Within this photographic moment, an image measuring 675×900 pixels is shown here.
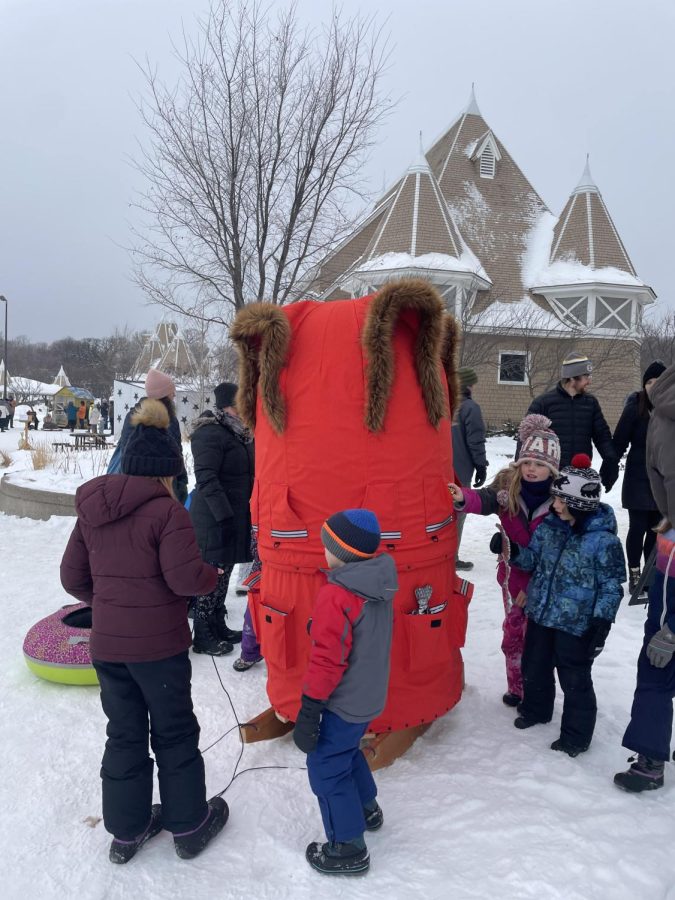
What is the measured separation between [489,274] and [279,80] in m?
15.9

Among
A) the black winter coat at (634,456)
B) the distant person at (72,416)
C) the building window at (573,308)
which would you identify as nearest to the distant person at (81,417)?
the distant person at (72,416)

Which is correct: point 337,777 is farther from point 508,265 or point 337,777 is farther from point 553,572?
point 508,265

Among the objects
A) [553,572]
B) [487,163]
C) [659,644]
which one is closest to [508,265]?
[487,163]

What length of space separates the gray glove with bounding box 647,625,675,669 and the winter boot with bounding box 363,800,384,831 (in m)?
1.49

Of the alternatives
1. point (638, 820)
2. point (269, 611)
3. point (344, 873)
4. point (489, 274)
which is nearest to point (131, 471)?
point (269, 611)

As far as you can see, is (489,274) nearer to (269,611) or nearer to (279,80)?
(279,80)

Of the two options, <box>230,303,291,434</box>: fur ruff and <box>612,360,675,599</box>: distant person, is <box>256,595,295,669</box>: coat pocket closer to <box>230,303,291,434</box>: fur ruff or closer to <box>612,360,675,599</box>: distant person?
<box>230,303,291,434</box>: fur ruff

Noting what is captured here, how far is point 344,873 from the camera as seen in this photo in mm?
2551

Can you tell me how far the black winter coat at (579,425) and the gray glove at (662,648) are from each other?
2916mm

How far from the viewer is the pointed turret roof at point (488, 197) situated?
982 inches

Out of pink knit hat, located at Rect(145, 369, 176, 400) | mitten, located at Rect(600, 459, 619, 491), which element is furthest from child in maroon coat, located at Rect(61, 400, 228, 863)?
mitten, located at Rect(600, 459, 619, 491)

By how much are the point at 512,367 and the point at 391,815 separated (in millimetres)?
22427

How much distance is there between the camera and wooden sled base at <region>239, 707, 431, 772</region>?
3.29 meters

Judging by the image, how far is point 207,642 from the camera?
479 centimetres
